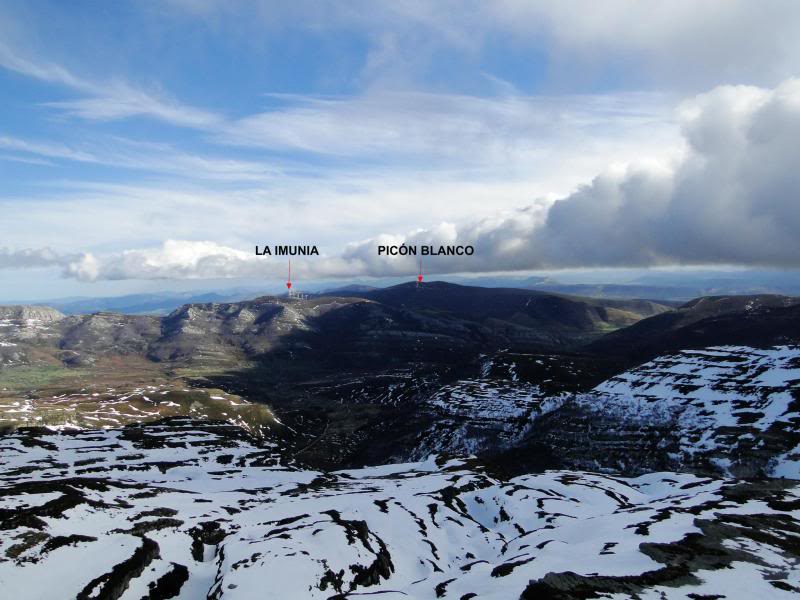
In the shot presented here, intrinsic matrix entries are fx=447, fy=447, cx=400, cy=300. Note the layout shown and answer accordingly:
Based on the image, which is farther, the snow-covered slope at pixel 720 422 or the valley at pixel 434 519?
the snow-covered slope at pixel 720 422

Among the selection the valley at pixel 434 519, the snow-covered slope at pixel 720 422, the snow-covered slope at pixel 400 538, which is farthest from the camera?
the snow-covered slope at pixel 720 422

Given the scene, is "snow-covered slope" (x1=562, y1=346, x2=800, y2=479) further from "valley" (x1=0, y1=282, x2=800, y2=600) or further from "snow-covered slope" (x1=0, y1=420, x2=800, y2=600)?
"snow-covered slope" (x1=0, y1=420, x2=800, y2=600)

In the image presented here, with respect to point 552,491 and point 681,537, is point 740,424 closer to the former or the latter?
point 552,491

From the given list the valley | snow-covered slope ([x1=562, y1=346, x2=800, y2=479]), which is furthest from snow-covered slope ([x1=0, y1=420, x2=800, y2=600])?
snow-covered slope ([x1=562, y1=346, x2=800, y2=479])

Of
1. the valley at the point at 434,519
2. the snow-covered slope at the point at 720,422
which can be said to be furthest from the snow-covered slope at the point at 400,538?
the snow-covered slope at the point at 720,422

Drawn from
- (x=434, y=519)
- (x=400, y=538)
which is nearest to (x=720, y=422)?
(x=434, y=519)

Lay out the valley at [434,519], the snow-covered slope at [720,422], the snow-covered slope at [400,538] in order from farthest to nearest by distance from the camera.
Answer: the snow-covered slope at [720,422]
the valley at [434,519]
the snow-covered slope at [400,538]

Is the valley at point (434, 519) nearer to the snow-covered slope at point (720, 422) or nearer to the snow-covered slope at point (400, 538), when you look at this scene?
the snow-covered slope at point (400, 538)
